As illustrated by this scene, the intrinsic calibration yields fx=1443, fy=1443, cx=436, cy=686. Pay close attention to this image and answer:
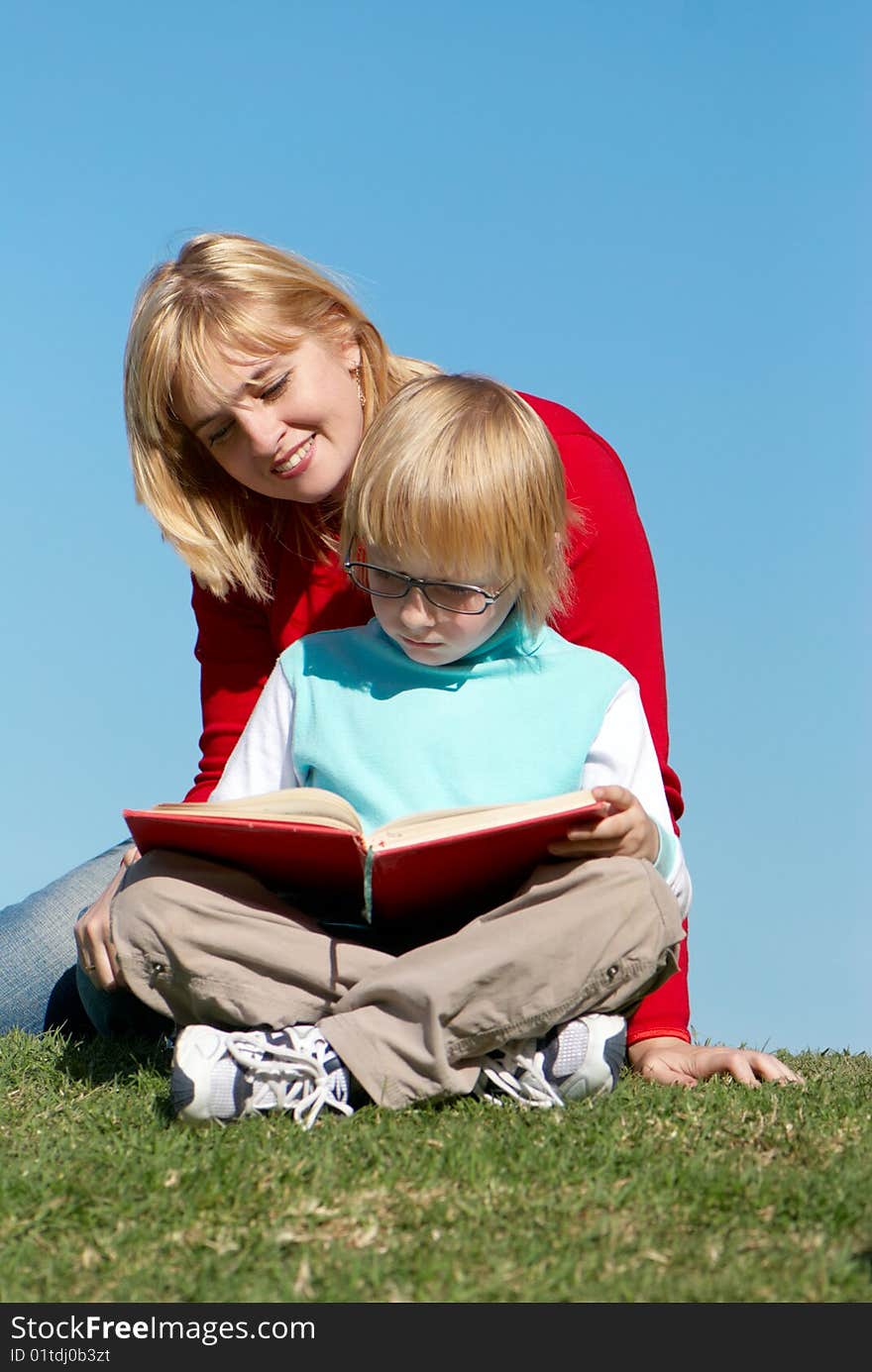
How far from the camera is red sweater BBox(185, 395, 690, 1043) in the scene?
13.5 feet

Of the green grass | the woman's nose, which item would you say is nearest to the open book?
the green grass

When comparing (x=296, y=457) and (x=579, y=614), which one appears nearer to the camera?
(x=296, y=457)

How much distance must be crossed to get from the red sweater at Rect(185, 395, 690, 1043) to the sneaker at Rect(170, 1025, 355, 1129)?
1.21 meters

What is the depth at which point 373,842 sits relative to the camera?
2896mm

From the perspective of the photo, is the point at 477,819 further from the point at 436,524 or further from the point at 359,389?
the point at 359,389

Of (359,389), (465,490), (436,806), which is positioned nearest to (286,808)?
(436,806)

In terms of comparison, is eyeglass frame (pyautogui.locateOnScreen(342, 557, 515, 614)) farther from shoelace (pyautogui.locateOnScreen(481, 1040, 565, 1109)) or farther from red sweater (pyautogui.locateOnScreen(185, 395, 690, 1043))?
shoelace (pyautogui.locateOnScreen(481, 1040, 565, 1109))

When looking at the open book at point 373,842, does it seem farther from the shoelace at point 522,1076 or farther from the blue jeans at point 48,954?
the blue jeans at point 48,954

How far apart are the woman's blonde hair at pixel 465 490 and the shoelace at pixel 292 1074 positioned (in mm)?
1139

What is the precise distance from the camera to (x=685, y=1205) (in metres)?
2.34

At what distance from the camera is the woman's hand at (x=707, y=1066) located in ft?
11.4

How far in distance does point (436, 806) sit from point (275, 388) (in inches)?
51.2

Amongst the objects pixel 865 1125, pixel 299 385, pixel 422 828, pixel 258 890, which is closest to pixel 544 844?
pixel 422 828

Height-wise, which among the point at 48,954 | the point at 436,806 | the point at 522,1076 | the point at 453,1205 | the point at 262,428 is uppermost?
the point at 262,428
